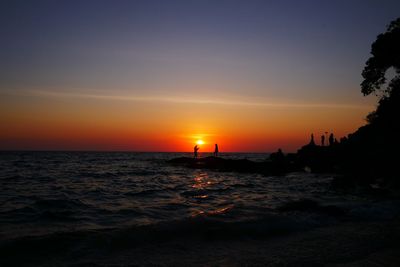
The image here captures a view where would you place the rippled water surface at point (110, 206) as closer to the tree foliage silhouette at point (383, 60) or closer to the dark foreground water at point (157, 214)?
the dark foreground water at point (157, 214)

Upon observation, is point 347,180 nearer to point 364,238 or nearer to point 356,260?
point 364,238

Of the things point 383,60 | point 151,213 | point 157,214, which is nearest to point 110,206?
point 151,213

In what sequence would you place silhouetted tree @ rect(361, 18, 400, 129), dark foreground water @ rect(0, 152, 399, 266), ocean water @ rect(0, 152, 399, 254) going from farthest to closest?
1. silhouetted tree @ rect(361, 18, 400, 129)
2. ocean water @ rect(0, 152, 399, 254)
3. dark foreground water @ rect(0, 152, 399, 266)

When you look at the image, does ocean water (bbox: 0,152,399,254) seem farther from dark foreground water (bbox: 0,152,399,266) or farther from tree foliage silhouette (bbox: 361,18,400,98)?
tree foliage silhouette (bbox: 361,18,400,98)

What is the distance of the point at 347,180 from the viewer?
79.1ft

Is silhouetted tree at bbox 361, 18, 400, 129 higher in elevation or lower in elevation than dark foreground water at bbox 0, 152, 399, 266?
higher

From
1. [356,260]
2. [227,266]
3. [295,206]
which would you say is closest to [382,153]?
[295,206]

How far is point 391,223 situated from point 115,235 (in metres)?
9.31

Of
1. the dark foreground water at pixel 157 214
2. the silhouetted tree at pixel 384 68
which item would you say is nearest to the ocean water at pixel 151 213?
the dark foreground water at pixel 157 214

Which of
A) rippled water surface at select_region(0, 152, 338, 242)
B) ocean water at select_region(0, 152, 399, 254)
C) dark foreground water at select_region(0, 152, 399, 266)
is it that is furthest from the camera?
rippled water surface at select_region(0, 152, 338, 242)

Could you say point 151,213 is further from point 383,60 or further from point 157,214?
point 383,60

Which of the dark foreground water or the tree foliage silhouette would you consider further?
the tree foliage silhouette

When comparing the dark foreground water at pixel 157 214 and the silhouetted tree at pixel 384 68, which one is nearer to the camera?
the dark foreground water at pixel 157 214

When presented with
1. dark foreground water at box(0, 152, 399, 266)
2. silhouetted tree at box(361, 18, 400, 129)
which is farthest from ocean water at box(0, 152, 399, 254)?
silhouetted tree at box(361, 18, 400, 129)
